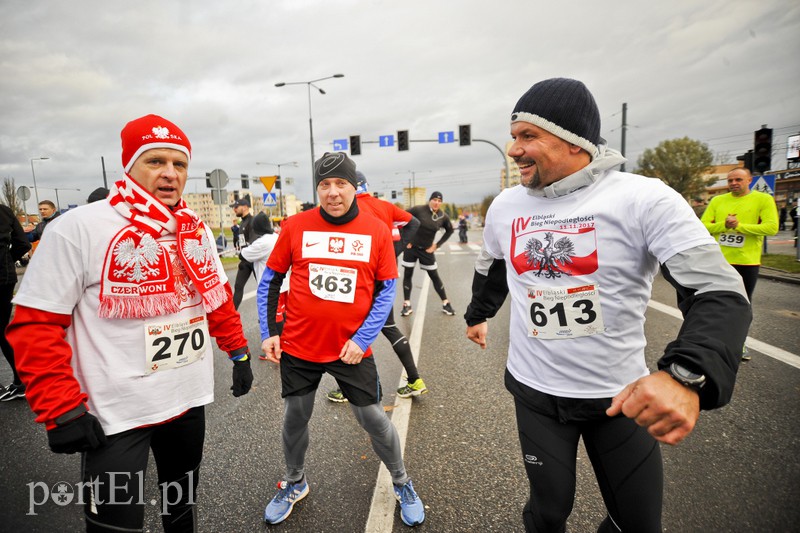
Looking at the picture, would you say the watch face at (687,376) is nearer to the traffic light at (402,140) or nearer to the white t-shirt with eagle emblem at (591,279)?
the white t-shirt with eagle emblem at (591,279)

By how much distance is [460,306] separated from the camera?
26.7 ft

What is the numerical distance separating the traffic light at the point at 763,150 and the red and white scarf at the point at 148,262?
14879 millimetres

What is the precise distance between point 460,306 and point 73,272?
710 centimetres

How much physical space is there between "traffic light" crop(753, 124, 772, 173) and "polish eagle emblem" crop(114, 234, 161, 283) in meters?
15.1

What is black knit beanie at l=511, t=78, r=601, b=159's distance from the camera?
1644 mm

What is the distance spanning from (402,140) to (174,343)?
21.5 meters

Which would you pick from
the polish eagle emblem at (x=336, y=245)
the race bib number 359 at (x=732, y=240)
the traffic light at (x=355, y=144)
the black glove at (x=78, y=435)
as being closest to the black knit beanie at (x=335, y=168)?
the polish eagle emblem at (x=336, y=245)

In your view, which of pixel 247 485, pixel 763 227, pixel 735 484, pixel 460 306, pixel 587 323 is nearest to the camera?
pixel 587 323

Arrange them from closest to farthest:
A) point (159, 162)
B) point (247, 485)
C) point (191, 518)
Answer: point (159, 162), point (191, 518), point (247, 485)

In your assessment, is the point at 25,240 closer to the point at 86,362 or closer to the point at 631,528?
the point at 86,362

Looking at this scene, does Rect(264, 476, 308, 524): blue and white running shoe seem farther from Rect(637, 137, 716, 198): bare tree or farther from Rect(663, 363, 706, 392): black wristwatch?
Rect(637, 137, 716, 198): bare tree

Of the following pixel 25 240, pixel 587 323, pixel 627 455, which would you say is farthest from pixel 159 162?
pixel 25 240

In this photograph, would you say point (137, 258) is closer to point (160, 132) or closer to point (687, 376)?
point (160, 132)

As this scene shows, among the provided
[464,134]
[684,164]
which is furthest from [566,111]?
[684,164]
